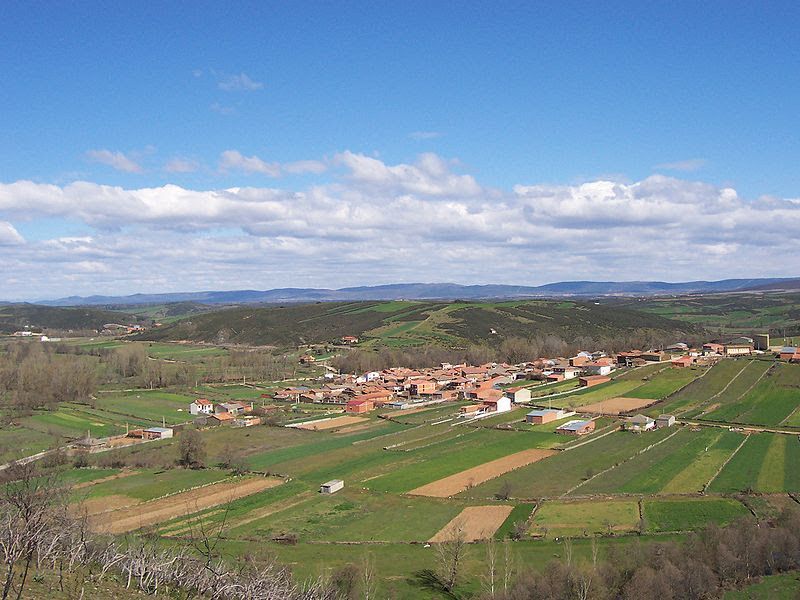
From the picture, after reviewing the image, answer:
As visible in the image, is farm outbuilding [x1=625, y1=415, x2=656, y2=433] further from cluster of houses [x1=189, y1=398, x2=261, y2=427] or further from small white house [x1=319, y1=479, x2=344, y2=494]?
cluster of houses [x1=189, y1=398, x2=261, y2=427]

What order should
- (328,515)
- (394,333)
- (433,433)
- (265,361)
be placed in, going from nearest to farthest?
1. (328,515)
2. (433,433)
3. (265,361)
4. (394,333)

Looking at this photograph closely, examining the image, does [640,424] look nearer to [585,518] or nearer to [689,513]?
[689,513]

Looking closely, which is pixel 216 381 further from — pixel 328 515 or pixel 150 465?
pixel 328 515

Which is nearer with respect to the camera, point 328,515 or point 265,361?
point 328,515

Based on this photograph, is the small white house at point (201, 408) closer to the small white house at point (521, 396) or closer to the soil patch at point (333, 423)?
the soil patch at point (333, 423)

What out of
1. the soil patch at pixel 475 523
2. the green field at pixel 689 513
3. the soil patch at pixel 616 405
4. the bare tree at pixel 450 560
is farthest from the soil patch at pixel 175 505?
the soil patch at pixel 616 405

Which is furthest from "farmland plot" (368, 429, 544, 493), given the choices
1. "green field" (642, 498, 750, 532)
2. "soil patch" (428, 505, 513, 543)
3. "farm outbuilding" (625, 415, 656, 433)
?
"green field" (642, 498, 750, 532)

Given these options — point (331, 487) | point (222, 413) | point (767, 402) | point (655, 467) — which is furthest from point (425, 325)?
point (331, 487)

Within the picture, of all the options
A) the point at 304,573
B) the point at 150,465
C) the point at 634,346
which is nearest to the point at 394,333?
the point at 634,346
